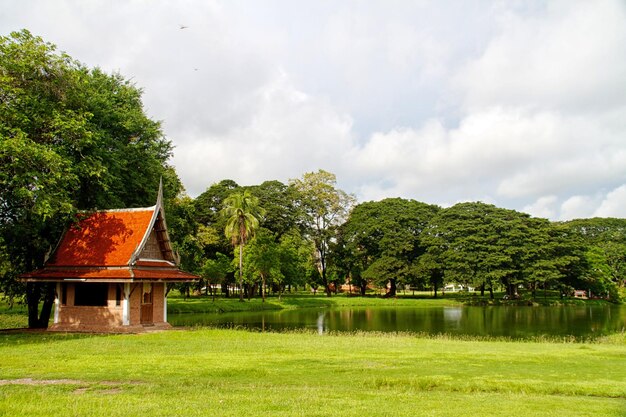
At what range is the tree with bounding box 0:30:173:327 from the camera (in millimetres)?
20844

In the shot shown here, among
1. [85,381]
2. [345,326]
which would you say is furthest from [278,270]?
[85,381]

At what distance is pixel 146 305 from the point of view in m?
26.5

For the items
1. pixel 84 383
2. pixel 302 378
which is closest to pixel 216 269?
pixel 302 378

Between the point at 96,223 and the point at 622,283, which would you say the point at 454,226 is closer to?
the point at 622,283

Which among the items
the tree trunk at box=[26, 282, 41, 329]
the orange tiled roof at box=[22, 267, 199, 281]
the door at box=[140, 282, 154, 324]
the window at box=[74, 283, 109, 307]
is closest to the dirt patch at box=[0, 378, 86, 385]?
the orange tiled roof at box=[22, 267, 199, 281]

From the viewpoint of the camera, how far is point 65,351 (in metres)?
17.3

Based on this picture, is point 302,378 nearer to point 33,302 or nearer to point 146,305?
point 146,305

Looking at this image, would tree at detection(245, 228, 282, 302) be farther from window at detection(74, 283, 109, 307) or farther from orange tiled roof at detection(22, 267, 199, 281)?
window at detection(74, 283, 109, 307)

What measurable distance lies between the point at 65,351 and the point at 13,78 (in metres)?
12.0

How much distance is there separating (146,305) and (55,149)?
884 cm

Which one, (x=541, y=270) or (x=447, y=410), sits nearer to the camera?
(x=447, y=410)

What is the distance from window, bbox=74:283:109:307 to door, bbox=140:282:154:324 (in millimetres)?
1765

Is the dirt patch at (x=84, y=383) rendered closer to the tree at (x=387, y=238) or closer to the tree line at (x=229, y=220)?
the tree line at (x=229, y=220)

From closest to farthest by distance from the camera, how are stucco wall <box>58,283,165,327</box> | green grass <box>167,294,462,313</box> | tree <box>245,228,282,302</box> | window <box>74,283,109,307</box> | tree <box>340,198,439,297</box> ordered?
stucco wall <box>58,283,165,327</box>
window <box>74,283,109,307</box>
green grass <box>167,294,462,313</box>
tree <box>245,228,282,302</box>
tree <box>340,198,439,297</box>
